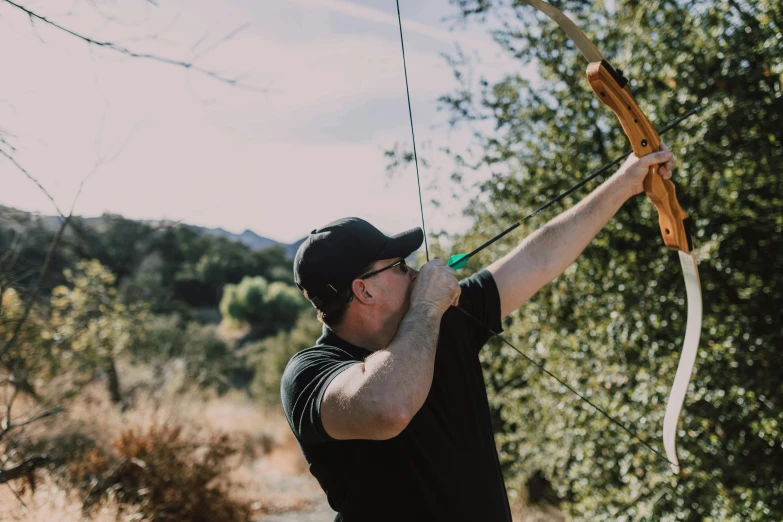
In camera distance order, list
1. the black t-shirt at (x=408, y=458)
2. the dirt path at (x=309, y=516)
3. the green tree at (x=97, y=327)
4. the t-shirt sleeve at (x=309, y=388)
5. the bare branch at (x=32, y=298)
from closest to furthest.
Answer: the t-shirt sleeve at (x=309, y=388)
the black t-shirt at (x=408, y=458)
the bare branch at (x=32, y=298)
the dirt path at (x=309, y=516)
the green tree at (x=97, y=327)

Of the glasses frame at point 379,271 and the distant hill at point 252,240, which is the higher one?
the distant hill at point 252,240

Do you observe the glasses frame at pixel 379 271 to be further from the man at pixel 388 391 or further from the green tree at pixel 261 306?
the green tree at pixel 261 306

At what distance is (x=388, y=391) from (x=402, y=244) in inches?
22.8

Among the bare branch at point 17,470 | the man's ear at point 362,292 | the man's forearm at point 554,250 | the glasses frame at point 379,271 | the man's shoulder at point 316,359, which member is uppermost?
the man's forearm at point 554,250

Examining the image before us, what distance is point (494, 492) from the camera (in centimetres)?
173

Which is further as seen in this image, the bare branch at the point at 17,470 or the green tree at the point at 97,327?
the green tree at the point at 97,327

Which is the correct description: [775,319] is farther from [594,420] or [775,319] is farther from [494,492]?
[494,492]

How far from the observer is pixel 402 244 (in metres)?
1.86

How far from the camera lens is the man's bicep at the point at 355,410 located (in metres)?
1.38

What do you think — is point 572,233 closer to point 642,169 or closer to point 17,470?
point 642,169

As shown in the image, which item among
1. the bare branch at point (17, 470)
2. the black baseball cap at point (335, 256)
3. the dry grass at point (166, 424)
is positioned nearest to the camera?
the black baseball cap at point (335, 256)

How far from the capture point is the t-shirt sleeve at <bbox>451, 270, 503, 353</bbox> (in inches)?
80.7

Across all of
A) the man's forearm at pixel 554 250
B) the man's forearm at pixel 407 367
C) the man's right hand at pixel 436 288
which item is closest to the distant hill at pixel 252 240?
the man's forearm at pixel 554 250

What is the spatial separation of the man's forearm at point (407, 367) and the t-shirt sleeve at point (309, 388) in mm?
143
